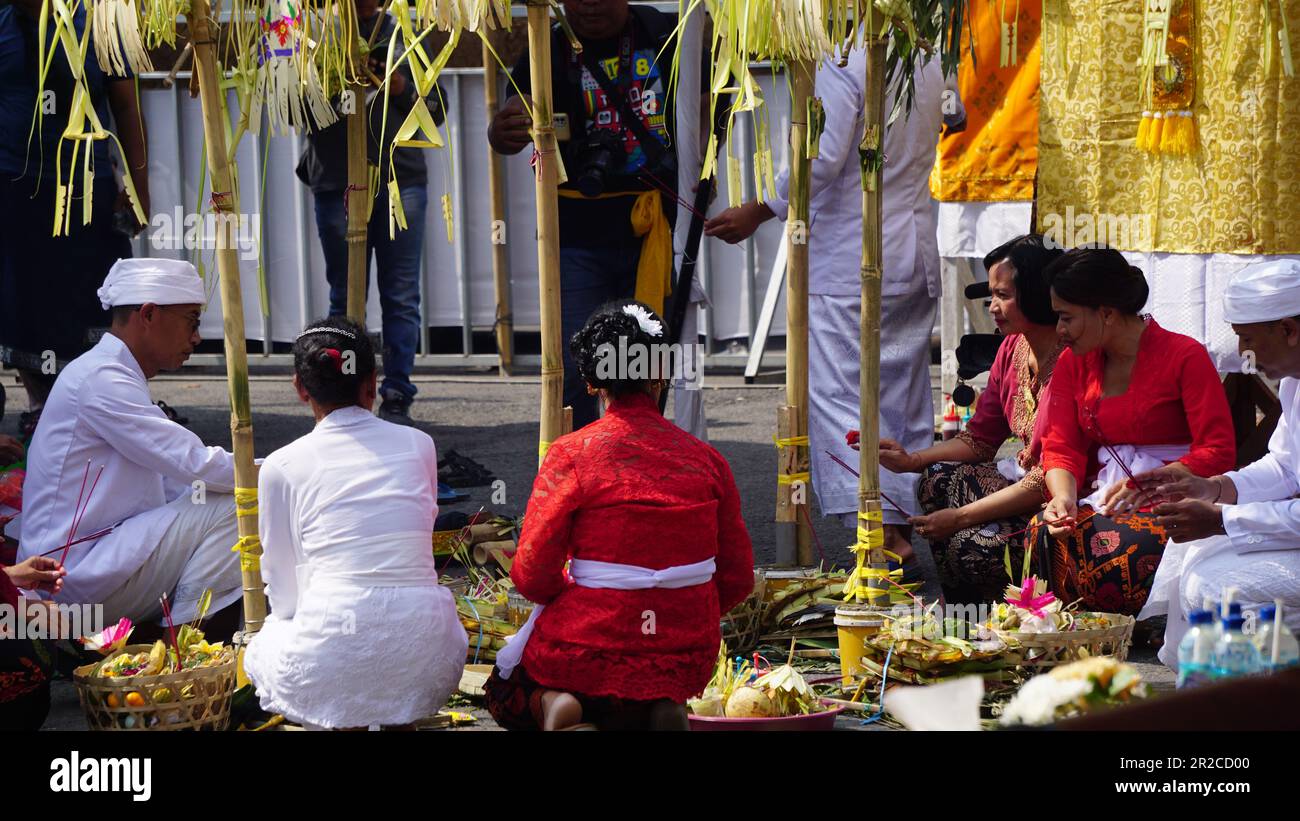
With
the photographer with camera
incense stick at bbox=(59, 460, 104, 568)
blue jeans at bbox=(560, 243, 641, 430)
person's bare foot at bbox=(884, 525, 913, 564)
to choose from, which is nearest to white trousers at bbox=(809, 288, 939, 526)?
person's bare foot at bbox=(884, 525, 913, 564)

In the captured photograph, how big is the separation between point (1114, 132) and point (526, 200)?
436 centimetres

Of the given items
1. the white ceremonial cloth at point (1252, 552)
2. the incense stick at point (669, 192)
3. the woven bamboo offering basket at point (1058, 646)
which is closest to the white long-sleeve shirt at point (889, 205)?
the incense stick at point (669, 192)

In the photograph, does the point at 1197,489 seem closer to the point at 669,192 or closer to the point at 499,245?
the point at 669,192

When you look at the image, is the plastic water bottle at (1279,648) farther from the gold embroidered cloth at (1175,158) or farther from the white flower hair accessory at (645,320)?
the gold embroidered cloth at (1175,158)

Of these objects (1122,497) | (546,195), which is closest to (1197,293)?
(1122,497)

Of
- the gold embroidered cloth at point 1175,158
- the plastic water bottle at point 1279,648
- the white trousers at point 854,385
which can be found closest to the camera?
the plastic water bottle at point 1279,648

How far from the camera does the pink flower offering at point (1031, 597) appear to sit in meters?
4.14

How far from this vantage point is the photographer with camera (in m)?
5.57

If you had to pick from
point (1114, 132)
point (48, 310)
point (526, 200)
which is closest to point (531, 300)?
point (526, 200)

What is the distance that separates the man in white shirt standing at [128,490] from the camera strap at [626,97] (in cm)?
179

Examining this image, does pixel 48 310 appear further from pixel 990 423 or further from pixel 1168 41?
pixel 1168 41

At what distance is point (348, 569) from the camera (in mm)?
3652

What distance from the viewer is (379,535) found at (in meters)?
3.67

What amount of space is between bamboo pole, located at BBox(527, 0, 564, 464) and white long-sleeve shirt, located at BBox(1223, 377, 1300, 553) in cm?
178
